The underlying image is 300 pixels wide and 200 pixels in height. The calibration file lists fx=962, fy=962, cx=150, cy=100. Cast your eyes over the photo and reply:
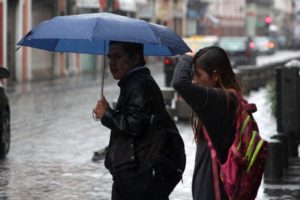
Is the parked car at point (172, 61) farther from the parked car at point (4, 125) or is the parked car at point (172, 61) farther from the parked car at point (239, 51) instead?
the parked car at point (4, 125)

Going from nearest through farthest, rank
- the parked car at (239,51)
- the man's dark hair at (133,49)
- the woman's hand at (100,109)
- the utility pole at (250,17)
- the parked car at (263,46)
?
the woman's hand at (100,109), the man's dark hair at (133,49), the parked car at (239,51), the parked car at (263,46), the utility pole at (250,17)

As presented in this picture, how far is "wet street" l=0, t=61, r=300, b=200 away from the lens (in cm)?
1066

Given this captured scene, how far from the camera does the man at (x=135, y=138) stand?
5.46 meters

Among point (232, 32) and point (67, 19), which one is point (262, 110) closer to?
point (67, 19)

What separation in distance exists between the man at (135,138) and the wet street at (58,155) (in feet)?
15.5

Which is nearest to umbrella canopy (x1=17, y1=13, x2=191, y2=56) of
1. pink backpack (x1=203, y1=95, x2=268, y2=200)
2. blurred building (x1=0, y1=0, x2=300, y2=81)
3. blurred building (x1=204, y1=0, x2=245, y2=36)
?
pink backpack (x1=203, y1=95, x2=268, y2=200)

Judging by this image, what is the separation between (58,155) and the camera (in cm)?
1409

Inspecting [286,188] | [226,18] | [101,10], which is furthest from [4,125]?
[226,18]

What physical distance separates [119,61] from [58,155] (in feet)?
28.2

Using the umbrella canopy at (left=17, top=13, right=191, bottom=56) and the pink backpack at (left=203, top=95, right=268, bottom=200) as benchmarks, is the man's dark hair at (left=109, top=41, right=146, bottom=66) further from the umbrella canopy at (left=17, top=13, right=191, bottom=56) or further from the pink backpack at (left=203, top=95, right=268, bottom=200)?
the pink backpack at (left=203, top=95, right=268, bottom=200)

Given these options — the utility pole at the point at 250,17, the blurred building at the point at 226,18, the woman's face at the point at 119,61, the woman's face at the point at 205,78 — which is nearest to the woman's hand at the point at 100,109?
the woman's face at the point at 119,61

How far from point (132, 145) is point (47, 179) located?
6276mm

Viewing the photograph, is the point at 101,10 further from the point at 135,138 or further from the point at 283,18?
the point at 283,18

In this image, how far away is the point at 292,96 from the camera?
14.1 m
